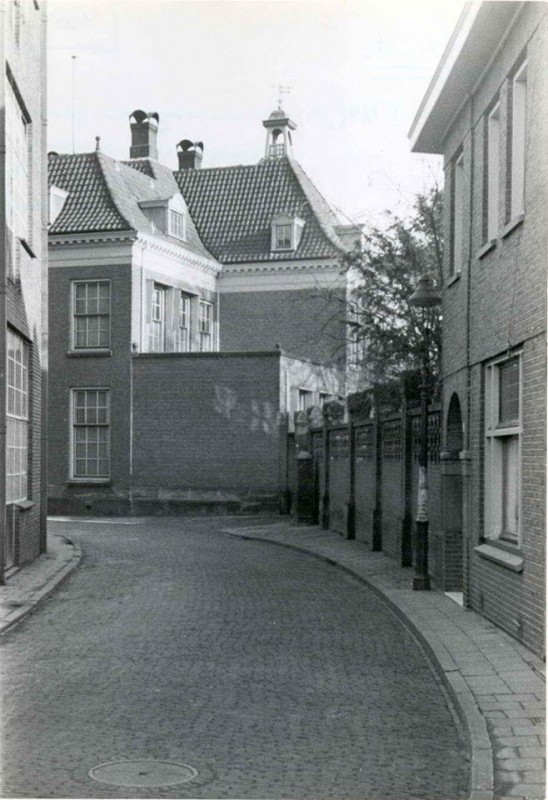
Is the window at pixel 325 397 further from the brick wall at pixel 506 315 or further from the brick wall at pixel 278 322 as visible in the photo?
the brick wall at pixel 506 315

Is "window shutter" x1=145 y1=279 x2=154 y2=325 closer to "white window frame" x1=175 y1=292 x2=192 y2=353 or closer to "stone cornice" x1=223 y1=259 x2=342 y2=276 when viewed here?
"white window frame" x1=175 y1=292 x2=192 y2=353

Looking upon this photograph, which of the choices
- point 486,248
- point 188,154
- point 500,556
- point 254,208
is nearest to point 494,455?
point 500,556

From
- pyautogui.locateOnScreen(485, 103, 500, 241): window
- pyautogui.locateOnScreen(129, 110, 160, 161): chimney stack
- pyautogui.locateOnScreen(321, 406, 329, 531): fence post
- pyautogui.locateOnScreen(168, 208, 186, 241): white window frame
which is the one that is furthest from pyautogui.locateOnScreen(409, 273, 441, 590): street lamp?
pyautogui.locateOnScreen(129, 110, 160, 161): chimney stack

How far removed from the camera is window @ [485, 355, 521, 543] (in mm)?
11164

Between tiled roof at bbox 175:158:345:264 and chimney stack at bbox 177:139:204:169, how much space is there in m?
2.35

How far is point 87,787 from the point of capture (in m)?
6.07

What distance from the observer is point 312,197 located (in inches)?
1601

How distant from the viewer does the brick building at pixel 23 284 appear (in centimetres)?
1483

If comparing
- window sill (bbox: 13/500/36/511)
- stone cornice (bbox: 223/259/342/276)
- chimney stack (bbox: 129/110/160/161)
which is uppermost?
chimney stack (bbox: 129/110/160/161)

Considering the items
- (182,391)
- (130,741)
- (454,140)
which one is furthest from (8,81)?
(182,391)

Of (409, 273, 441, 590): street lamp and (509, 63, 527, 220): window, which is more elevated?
(509, 63, 527, 220): window

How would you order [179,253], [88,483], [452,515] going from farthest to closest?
[179,253] → [88,483] → [452,515]

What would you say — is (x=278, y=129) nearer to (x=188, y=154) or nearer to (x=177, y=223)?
(x=188, y=154)

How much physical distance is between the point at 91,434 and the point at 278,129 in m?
17.4
